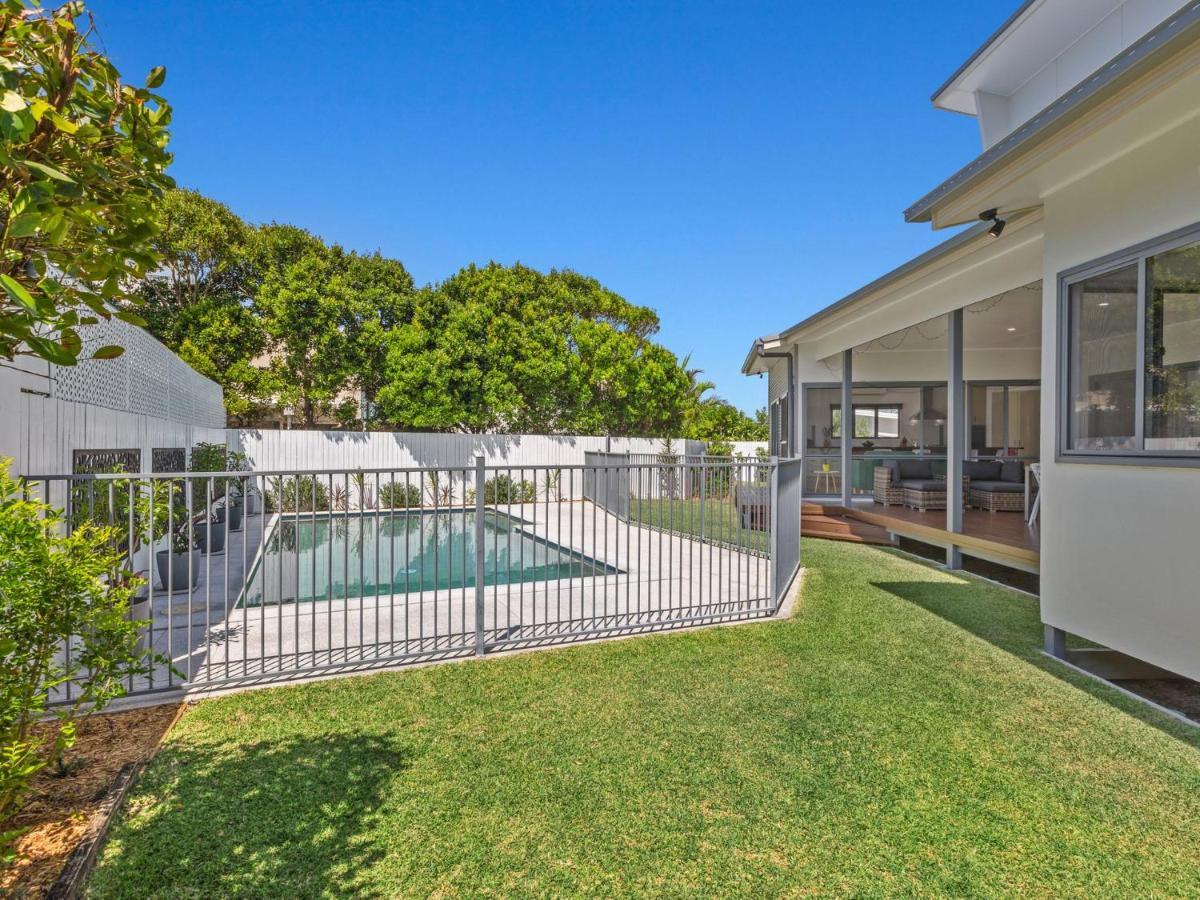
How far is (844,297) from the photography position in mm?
10289

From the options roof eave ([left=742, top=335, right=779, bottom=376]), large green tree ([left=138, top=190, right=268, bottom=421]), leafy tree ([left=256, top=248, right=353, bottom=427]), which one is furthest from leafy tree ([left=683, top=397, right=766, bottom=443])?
large green tree ([left=138, top=190, right=268, bottom=421])

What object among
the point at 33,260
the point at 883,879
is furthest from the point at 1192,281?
the point at 33,260

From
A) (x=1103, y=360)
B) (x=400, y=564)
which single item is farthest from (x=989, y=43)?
(x=400, y=564)

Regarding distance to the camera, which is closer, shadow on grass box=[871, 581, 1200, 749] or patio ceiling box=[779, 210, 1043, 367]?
shadow on grass box=[871, 581, 1200, 749]

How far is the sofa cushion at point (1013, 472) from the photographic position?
11.0 metres

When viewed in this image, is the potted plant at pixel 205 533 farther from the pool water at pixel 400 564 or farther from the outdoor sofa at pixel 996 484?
the outdoor sofa at pixel 996 484

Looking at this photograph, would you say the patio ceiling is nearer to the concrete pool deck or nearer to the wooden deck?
the wooden deck

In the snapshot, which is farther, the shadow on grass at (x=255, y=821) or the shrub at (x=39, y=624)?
the shadow on grass at (x=255, y=821)

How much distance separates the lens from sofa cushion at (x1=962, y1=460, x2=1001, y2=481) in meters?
11.2

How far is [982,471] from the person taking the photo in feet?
36.9

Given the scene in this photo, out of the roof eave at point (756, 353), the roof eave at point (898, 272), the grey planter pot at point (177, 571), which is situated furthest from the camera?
the roof eave at point (756, 353)

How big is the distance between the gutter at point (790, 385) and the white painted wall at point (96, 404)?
11529 mm

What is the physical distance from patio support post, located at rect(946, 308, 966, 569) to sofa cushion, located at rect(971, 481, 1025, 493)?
7.39 feet

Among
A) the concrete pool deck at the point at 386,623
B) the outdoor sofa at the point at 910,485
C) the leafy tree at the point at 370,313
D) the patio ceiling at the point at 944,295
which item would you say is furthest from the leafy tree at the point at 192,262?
the outdoor sofa at the point at 910,485
